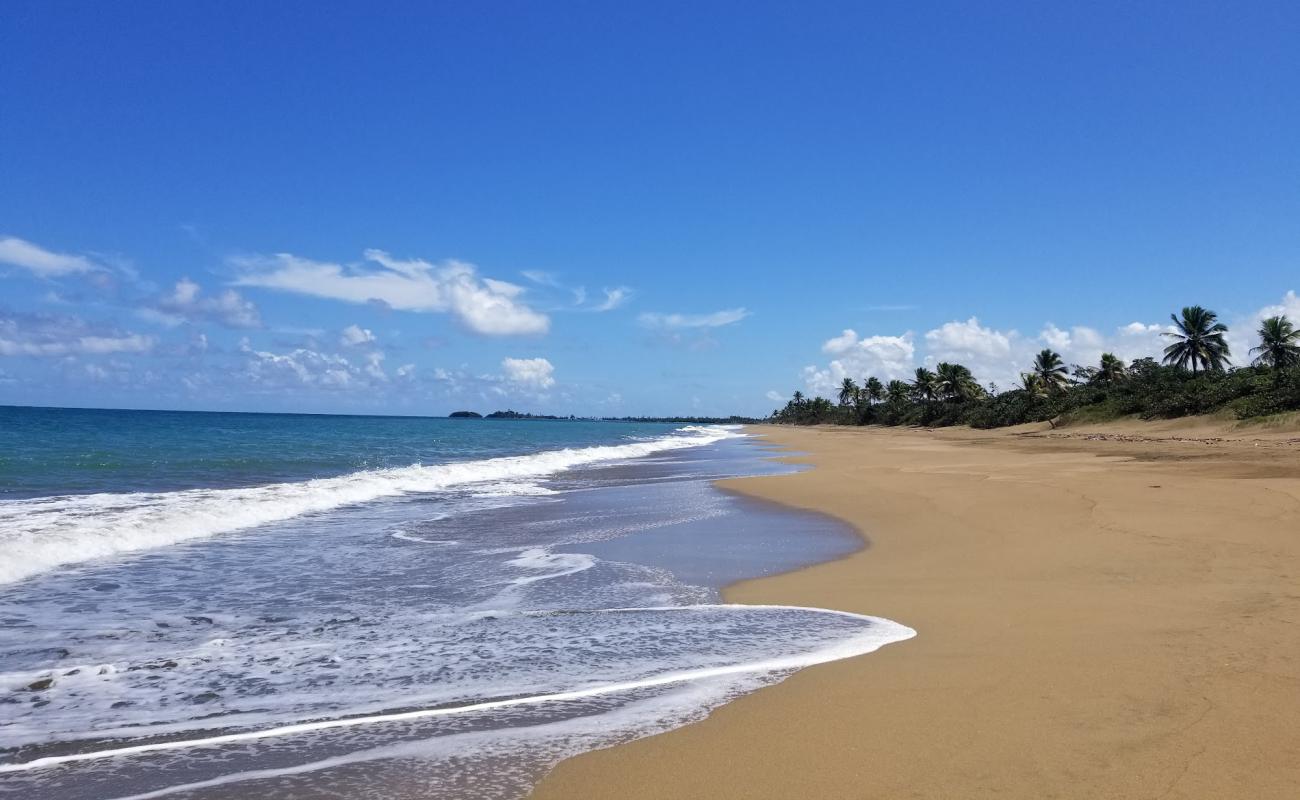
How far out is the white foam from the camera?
1073cm

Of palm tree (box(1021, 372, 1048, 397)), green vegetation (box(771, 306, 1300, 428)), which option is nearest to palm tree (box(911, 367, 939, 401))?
green vegetation (box(771, 306, 1300, 428))

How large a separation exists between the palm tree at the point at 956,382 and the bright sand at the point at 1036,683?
308ft

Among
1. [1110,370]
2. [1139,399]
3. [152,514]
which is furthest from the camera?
[1110,370]

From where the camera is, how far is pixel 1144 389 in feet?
178

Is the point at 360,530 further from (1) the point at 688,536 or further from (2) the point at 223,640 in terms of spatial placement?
(2) the point at 223,640

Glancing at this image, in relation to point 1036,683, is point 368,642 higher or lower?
lower

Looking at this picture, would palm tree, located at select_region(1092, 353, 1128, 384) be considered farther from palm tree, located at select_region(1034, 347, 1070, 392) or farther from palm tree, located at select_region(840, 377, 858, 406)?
palm tree, located at select_region(840, 377, 858, 406)

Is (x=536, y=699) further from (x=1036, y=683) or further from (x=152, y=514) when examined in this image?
(x=152, y=514)

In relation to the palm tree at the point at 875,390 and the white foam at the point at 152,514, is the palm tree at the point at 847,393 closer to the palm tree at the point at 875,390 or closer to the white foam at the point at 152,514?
the palm tree at the point at 875,390

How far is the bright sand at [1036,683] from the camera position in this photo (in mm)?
3645

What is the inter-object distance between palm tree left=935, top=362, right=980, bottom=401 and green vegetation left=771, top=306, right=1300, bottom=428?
0.44 ft

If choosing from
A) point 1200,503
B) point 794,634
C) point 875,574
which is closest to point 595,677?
point 794,634

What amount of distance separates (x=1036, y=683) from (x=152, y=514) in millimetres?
15555

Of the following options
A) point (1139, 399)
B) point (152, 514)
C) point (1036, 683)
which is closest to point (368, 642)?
point (1036, 683)
